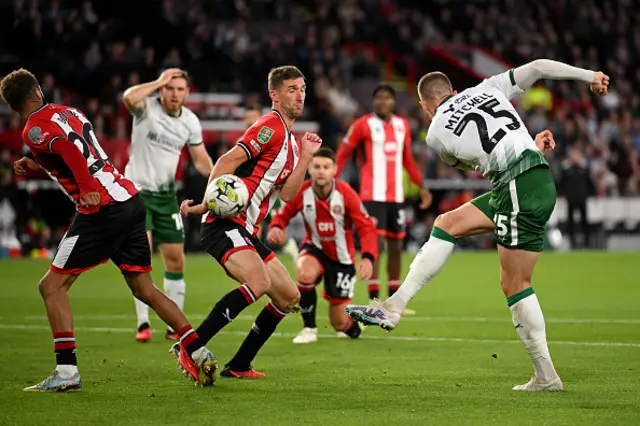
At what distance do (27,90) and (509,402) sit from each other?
391 centimetres

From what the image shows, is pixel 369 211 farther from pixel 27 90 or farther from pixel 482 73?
pixel 482 73

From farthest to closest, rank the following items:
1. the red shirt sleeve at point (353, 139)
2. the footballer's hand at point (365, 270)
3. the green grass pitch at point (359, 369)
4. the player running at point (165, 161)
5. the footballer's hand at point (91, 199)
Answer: the red shirt sleeve at point (353, 139), the player running at point (165, 161), the footballer's hand at point (365, 270), the footballer's hand at point (91, 199), the green grass pitch at point (359, 369)

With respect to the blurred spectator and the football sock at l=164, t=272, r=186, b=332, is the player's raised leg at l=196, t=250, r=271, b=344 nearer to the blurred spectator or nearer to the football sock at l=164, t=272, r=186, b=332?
the football sock at l=164, t=272, r=186, b=332

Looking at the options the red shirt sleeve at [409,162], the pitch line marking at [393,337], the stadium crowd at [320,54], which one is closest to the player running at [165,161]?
the pitch line marking at [393,337]

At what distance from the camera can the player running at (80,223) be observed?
7.93 m

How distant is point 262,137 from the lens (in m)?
8.37

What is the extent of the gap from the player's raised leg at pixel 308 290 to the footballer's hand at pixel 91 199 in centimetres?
366

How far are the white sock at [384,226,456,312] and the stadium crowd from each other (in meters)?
15.5

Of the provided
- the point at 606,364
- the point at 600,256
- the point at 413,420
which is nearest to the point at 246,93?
the point at 600,256

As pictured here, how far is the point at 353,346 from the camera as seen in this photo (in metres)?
10.8

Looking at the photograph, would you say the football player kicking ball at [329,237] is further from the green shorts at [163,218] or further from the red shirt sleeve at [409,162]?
the red shirt sleeve at [409,162]

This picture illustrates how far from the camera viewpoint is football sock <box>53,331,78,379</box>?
7.96m

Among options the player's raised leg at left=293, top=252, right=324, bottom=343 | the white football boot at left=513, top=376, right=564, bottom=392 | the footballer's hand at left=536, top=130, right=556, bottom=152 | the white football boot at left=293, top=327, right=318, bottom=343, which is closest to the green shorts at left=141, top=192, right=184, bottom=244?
the player's raised leg at left=293, top=252, right=324, bottom=343

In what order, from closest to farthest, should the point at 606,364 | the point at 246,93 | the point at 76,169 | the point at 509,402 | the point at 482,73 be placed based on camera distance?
the point at 509,402
the point at 76,169
the point at 606,364
the point at 246,93
the point at 482,73
